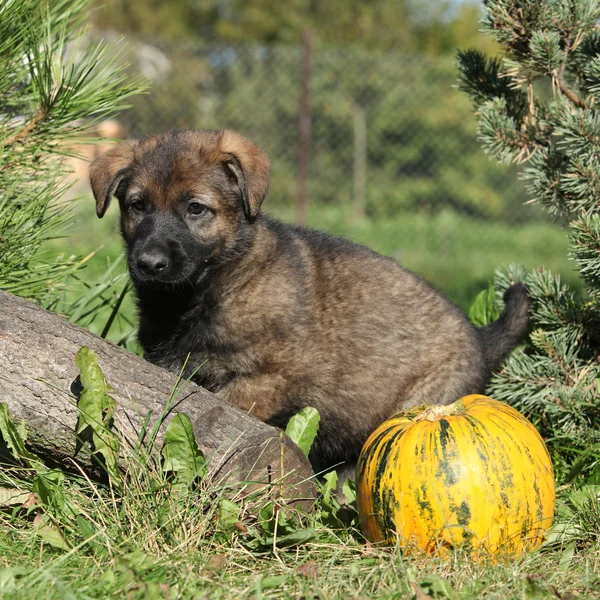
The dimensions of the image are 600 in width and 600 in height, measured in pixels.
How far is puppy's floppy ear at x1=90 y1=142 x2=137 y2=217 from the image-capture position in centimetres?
333

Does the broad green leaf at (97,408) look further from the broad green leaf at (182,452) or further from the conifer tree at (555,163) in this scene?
the conifer tree at (555,163)

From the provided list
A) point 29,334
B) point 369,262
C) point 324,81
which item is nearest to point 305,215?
point 324,81

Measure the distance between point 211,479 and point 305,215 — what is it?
7.16m

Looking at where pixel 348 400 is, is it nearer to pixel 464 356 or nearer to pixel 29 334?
pixel 464 356

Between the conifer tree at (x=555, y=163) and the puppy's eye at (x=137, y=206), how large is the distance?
1566 mm

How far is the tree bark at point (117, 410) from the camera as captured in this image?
2.56m

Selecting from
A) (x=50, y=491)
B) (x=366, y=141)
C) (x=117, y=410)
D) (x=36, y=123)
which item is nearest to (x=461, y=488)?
(x=117, y=410)

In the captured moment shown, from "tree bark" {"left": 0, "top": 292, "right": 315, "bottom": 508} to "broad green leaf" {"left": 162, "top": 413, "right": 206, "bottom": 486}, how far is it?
0.08 metres

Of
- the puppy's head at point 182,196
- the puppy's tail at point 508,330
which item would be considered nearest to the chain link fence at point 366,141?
the puppy's tail at point 508,330

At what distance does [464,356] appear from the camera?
11.7ft

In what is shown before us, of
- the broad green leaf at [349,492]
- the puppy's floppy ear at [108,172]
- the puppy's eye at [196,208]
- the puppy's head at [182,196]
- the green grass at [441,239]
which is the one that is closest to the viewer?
the broad green leaf at [349,492]

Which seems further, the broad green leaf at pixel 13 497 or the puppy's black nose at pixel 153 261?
the puppy's black nose at pixel 153 261

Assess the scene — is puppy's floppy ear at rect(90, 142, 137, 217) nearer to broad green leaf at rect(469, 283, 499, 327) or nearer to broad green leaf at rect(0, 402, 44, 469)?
broad green leaf at rect(0, 402, 44, 469)

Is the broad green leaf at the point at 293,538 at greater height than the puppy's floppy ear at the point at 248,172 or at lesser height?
lesser
